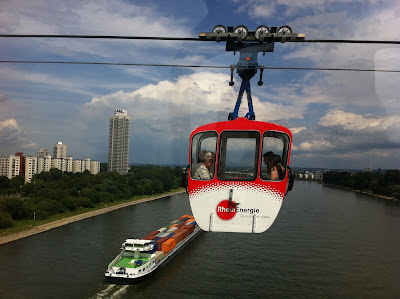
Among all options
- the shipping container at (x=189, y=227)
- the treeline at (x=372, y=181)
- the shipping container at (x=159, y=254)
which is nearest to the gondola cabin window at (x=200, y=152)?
the shipping container at (x=159, y=254)

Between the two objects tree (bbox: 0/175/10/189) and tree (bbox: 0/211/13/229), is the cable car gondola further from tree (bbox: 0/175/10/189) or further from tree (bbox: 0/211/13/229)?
tree (bbox: 0/175/10/189)

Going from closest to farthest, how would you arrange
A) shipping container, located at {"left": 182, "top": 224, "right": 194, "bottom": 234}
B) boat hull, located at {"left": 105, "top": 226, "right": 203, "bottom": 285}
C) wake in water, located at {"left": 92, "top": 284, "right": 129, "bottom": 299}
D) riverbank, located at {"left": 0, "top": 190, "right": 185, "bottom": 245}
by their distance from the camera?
wake in water, located at {"left": 92, "top": 284, "right": 129, "bottom": 299} → boat hull, located at {"left": 105, "top": 226, "right": 203, "bottom": 285} → riverbank, located at {"left": 0, "top": 190, "right": 185, "bottom": 245} → shipping container, located at {"left": 182, "top": 224, "right": 194, "bottom": 234}

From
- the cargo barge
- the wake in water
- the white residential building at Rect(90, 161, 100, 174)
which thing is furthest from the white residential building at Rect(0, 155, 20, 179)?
the wake in water

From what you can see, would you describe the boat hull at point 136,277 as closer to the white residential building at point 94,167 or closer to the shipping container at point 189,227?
the shipping container at point 189,227

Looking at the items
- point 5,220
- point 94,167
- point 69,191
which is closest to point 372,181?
point 69,191

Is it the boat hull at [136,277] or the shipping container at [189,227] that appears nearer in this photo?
the boat hull at [136,277]

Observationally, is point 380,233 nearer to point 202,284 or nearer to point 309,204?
point 309,204

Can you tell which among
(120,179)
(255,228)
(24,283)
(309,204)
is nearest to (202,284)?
(24,283)
